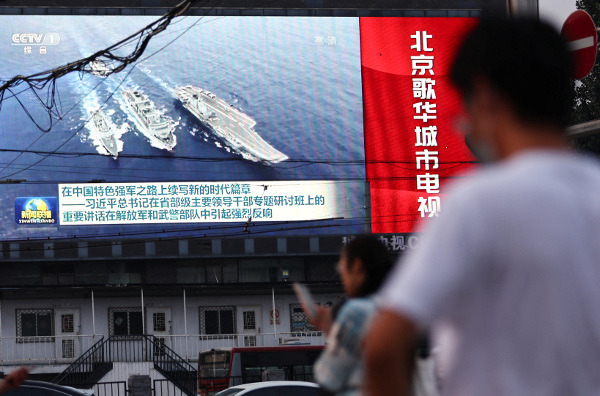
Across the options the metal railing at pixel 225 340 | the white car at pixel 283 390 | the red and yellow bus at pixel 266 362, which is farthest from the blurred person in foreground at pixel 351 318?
the metal railing at pixel 225 340

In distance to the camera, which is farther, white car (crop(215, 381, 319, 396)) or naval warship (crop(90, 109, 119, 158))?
naval warship (crop(90, 109, 119, 158))

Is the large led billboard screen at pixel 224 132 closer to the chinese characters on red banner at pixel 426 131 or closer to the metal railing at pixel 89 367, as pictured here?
→ the chinese characters on red banner at pixel 426 131

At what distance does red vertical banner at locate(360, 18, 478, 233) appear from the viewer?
4734 cm

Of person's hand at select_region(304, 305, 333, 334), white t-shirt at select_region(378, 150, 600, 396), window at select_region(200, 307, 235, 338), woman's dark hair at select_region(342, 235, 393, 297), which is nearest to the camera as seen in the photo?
white t-shirt at select_region(378, 150, 600, 396)

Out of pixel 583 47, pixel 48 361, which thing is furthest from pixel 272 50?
pixel 583 47

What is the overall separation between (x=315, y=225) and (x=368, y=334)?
150 ft

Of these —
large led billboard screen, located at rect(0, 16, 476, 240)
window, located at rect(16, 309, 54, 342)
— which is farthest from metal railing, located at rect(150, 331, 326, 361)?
window, located at rect(16, 309, 54, 342)

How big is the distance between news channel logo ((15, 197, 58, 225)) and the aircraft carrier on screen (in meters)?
6.88

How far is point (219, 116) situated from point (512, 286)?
147 ft

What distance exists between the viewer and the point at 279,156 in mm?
46562

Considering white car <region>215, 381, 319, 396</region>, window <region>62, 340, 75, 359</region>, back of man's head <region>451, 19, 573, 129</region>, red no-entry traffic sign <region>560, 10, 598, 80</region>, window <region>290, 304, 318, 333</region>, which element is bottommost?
window <region>62, 340, 75, 359</region>

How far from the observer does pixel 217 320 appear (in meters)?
49.8

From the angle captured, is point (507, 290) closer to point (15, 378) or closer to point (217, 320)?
point (15, 378)

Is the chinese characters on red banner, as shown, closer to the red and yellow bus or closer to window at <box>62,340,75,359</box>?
the red and yellow bus
